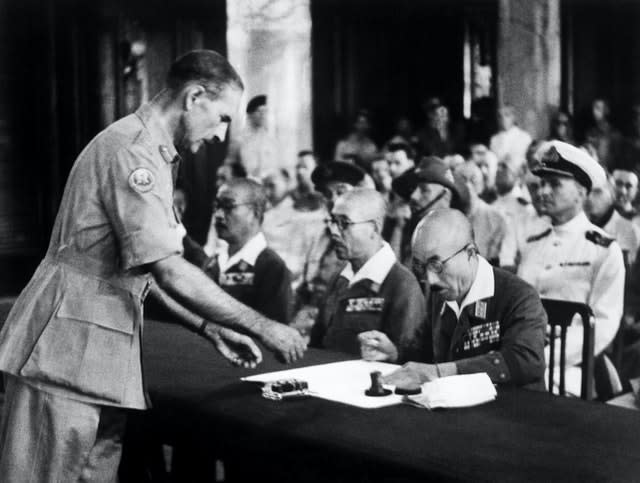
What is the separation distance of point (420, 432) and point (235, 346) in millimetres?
548

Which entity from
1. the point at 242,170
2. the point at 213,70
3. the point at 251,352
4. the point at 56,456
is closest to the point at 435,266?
the point at 251,352

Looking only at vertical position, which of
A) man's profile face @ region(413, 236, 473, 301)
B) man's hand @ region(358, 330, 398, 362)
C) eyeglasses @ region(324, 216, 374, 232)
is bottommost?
man's hand @ region(358, 330, 398, 362)

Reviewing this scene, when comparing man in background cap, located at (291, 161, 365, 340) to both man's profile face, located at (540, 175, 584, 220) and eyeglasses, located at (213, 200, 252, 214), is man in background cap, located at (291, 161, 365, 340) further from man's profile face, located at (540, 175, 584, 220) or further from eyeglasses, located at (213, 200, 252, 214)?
man's profile face, located at (540, 175, 584, 220)

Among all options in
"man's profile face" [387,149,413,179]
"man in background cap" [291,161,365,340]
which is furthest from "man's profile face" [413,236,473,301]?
"man in background cap" [291,161,365,340]

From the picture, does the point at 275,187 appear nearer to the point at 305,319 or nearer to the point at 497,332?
the point at 305,319

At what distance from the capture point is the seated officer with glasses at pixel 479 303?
8.53 feet

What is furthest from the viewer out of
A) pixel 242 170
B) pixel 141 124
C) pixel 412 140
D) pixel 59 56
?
pixel 59 56

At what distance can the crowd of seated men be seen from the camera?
2734 millimetres

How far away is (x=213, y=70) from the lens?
2.27 m

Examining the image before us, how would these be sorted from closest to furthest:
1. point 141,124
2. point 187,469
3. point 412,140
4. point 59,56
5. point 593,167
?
point 141,124 → point 187,469 → point 593,167 → point 412,140 → point 59,56

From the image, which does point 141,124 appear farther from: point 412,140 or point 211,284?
point 412,140

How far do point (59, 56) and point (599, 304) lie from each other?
3.60 metres

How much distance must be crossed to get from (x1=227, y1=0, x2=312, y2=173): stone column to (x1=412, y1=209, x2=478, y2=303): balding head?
198cm

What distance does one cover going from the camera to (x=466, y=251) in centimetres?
273
